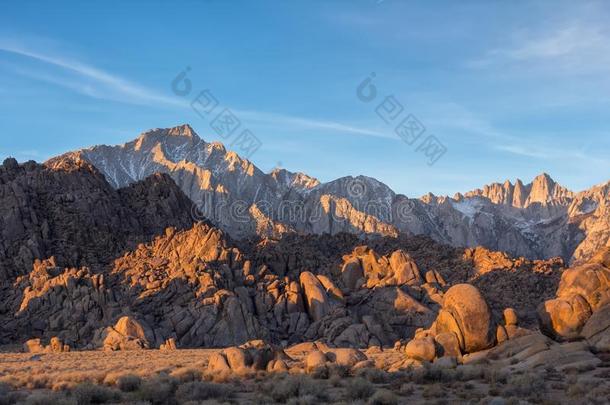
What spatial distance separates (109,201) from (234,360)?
213 feet

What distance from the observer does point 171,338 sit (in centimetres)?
5716

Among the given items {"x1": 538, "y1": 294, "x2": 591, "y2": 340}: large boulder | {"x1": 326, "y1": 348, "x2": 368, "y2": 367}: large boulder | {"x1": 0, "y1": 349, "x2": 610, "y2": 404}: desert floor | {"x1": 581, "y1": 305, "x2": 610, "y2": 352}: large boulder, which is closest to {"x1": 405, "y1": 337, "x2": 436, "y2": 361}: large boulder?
{"x1": 326, "y1": 348, "x2": 368, "y2": 367}: large boulder

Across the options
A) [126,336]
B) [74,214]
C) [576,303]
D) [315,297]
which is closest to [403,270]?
[315,297]

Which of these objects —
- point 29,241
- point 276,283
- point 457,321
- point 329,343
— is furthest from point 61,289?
point 457,321

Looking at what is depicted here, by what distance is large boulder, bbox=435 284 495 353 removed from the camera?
112 ft

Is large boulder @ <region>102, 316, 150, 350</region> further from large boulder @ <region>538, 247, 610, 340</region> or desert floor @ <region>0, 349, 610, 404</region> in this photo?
large boulder @ <region>538, 247, 610, 340</region>

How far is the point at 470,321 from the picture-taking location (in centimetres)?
3425

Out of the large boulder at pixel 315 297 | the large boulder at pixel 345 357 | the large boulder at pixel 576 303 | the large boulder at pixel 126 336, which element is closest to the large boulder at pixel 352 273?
the large boulder at pixel 315 297

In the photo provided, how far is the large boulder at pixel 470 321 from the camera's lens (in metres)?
34.1

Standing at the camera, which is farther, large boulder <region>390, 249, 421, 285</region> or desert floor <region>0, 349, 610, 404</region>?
large boulder <region>390, 249, 421, 285</region>

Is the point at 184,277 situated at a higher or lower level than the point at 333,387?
higher

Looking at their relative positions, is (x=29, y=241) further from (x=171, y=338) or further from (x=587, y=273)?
(x=587, y=273)

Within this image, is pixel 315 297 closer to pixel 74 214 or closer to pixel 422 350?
pixel 422 350

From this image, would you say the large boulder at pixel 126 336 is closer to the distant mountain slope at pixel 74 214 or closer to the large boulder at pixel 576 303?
the distant mountain slope at pixel 74 214
